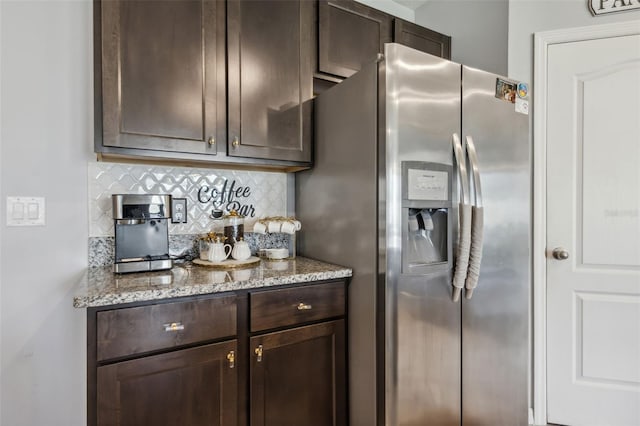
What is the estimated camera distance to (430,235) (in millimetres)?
1526

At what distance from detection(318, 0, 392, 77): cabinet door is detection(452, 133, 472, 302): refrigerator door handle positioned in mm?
814

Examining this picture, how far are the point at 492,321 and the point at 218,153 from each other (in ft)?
4.90

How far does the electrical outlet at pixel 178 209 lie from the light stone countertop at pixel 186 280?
225 millimetres

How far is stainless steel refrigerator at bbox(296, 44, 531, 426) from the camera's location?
1400 mm

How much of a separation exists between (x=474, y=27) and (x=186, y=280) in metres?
2.30

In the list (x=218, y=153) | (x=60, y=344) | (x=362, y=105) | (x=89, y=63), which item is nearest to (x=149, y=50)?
(x=89, y=63)

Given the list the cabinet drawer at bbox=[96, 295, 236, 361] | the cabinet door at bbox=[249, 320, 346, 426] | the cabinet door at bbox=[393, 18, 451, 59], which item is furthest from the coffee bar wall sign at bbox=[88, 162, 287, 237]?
the cabinet door at bbox=[393, 18, 451, 59]

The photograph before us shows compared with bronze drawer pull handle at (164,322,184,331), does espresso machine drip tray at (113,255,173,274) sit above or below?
above
